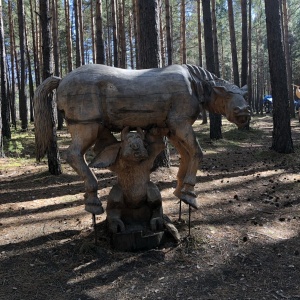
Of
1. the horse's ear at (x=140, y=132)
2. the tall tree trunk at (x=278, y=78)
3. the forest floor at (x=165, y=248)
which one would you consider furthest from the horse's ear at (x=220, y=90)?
the tall tree trunk at (x=278, y=78)

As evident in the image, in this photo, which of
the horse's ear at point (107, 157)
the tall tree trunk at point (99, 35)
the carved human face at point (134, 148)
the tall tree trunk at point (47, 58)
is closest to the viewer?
the carved human face at point (134, 148)

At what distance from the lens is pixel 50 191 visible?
6.32 metres

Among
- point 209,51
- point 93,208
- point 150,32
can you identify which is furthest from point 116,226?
point 209,51

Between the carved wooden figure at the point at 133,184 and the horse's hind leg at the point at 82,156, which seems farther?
the carved wooden figure at the point at 133,184

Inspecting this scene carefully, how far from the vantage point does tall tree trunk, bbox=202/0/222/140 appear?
1113cm

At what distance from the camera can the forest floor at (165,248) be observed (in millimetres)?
3064

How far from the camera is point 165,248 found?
3.84 m

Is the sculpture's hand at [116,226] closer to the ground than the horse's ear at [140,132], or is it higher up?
closer to the ground

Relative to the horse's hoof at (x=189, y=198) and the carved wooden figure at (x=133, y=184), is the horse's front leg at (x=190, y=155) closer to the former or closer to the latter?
the horse's hoof at (x=189, y=198)

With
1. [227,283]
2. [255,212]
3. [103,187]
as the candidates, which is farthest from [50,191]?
[227,283]

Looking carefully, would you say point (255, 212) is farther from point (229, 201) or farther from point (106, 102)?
point (106, 102)

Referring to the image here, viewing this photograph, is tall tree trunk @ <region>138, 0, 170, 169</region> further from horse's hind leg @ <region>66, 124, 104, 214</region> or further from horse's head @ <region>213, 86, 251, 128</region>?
horse's hind leg @ <region>66, 124, 104, 214</region>

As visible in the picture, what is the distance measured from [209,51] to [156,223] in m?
8.95

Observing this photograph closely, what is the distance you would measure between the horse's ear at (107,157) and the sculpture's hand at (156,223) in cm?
86
